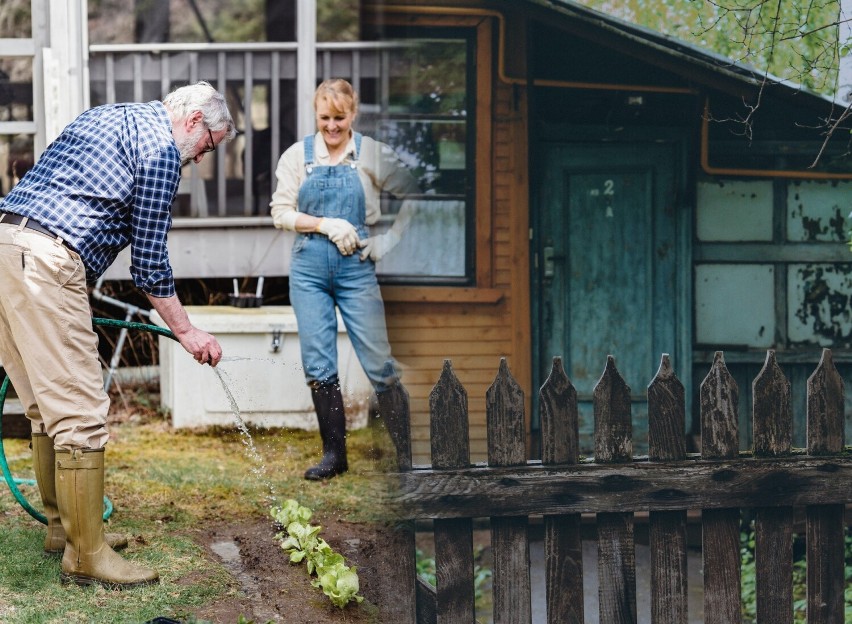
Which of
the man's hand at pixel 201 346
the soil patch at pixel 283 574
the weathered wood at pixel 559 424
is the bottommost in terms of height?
the soil patch at pixel 283 574

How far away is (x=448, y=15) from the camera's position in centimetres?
398

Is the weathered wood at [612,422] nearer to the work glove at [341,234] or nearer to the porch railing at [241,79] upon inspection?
the work glove at [341,234]

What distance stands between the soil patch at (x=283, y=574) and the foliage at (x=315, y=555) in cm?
4

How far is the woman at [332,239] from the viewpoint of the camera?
201 inches

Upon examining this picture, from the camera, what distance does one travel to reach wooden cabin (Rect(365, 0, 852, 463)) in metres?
4.03

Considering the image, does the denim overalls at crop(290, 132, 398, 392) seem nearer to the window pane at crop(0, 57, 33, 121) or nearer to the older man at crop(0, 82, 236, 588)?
the older man at crop(0, 82, 236, 588)

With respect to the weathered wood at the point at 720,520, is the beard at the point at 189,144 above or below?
above

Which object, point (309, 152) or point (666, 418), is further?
point (309, 152)

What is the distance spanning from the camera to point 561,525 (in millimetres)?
3586

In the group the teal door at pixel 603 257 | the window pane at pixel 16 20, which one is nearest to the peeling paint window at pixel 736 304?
the teal door at pixel 603 257

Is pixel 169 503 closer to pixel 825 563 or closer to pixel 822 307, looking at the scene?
pixel 825 563

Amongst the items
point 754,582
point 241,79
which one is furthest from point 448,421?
point 241,79

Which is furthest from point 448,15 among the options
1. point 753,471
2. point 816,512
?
point 816,512

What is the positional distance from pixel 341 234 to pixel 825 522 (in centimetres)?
252
